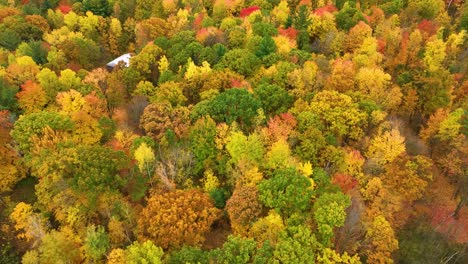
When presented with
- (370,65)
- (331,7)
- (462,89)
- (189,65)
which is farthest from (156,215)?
(331,7)

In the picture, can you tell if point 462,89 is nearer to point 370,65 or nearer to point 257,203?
point 370,65

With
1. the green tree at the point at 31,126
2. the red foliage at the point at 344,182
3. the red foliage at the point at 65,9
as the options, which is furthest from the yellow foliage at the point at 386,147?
the red foliage at the point at 65,9

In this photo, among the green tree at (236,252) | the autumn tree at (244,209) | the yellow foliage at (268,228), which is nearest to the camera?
the green tree at (236,252)

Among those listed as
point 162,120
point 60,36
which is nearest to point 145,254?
point 162,120

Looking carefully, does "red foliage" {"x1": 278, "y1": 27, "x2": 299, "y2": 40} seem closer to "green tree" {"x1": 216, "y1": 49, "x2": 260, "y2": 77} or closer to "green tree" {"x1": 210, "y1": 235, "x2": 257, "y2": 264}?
"green tree" {"x1": 216, "y1": 49, "x2": 260, "y2": 77}

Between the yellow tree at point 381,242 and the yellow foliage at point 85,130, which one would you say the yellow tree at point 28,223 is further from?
the yellow tree at point 381,242

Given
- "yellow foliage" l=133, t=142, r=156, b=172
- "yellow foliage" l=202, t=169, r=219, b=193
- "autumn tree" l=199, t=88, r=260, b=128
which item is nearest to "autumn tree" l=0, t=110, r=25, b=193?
"yellow foliage" l=133, t=142, r=156, b=172
